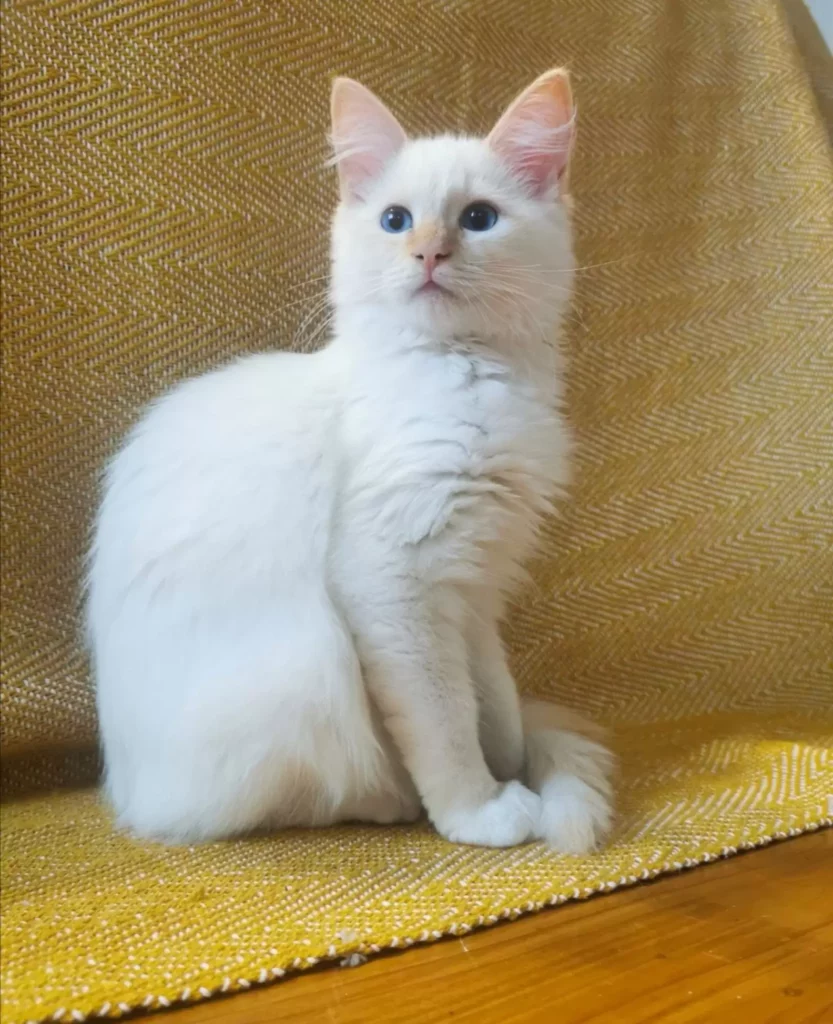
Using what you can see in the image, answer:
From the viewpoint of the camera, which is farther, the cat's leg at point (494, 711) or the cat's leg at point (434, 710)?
the cat's leg at point (494, 711)

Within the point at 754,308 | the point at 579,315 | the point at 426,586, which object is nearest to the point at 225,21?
the point at 579,315

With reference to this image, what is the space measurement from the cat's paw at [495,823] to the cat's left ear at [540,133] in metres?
0.78

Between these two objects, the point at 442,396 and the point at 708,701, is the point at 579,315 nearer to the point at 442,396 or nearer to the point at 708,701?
the point at 442,396

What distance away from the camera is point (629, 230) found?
1.43m

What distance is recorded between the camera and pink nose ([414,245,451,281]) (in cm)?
96

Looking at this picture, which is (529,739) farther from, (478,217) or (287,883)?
(478,217)

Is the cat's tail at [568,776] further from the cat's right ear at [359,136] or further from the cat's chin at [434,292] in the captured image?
the cat's right ear at [359,136]

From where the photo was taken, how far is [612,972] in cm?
69

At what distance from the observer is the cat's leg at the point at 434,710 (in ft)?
3.01

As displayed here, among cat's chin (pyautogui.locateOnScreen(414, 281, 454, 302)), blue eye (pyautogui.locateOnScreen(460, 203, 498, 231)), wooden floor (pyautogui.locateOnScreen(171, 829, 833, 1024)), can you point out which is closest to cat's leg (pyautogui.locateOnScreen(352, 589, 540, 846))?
wooden floor (pyautogui.locateOnScreen(171, 829, 833, 1024))

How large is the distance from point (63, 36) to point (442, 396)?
0.70m

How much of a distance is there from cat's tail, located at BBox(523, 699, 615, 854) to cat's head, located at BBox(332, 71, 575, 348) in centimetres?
54

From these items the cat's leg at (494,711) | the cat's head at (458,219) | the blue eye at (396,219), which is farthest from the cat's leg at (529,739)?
the blue eye at (396,219)

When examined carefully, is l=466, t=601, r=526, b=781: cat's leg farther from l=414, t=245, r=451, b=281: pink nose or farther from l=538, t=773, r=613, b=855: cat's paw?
l=414, t=245, r=451, b=281: pink nose
